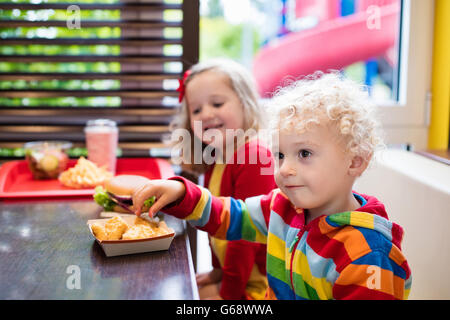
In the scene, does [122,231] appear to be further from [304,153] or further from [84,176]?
[84,176]

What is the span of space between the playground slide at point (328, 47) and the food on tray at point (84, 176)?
2.11 metres

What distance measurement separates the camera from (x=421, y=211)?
3.67 ft

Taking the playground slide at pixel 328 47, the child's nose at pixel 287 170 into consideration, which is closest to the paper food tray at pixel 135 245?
the child's nose at pixel 287 170

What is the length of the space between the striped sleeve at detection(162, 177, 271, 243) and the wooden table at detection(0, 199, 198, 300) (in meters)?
0.04

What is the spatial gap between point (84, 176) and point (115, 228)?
0.54 meters

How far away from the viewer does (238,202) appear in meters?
1.14

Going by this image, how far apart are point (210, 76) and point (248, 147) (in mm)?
254

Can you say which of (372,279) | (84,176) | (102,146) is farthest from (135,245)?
(102,146)

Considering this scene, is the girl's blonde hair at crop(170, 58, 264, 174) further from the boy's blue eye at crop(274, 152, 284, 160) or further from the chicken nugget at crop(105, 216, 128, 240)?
the chicken nugget at crop(105, 216, 128, 240)

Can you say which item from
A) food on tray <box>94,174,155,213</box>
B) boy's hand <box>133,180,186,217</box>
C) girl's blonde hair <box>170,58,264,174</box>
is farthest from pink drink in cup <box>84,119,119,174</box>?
boy's hand <box>133,180,186,217</box>

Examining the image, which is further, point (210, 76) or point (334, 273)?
point (210, 76)

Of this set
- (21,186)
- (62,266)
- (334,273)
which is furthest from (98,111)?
(334,273)

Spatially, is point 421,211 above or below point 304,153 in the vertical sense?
below
